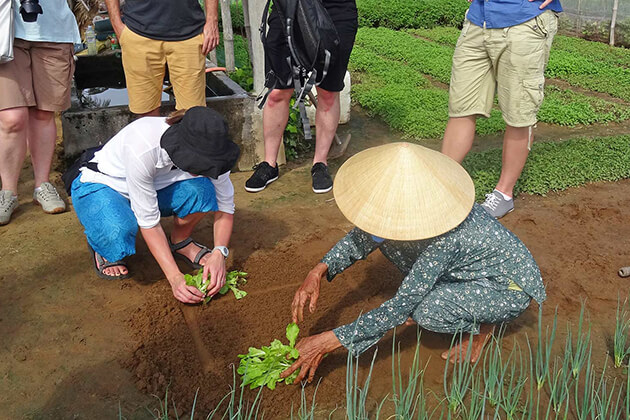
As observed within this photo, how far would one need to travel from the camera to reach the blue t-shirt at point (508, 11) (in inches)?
140

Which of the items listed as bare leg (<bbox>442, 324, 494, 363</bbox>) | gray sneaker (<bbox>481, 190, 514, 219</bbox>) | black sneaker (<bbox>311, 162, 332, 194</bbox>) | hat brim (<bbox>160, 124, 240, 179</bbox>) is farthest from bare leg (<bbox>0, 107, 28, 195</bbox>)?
gray sneaker (<bbox>481, 190, 514, 219</bbox>)

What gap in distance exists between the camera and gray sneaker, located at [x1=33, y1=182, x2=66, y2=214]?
388 cm

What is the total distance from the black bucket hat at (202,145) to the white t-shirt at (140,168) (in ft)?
0.63

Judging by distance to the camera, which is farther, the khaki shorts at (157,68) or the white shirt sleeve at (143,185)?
the khaki shorts at (157,68)

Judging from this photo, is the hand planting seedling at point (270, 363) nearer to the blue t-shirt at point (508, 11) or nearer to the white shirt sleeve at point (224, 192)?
the white shirt sleeve at point (224, 192)

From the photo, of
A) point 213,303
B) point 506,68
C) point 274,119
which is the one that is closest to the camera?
point 213,303

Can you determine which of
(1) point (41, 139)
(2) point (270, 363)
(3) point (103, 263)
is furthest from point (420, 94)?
(2) point (270, 363)

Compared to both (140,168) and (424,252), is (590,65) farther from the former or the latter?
(140,168)

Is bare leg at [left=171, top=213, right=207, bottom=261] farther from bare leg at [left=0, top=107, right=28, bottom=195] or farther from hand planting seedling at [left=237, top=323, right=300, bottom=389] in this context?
bare leg at [left=0, top=107, right=28, bottom=195]

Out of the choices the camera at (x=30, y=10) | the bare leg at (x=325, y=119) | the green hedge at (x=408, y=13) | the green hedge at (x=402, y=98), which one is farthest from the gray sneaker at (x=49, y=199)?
the green hedge at (x=408, y=13)

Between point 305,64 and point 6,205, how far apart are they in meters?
1.99

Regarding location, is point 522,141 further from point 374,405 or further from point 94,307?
point 94,307

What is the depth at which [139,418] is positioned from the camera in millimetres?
2414

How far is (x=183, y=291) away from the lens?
2.90m
